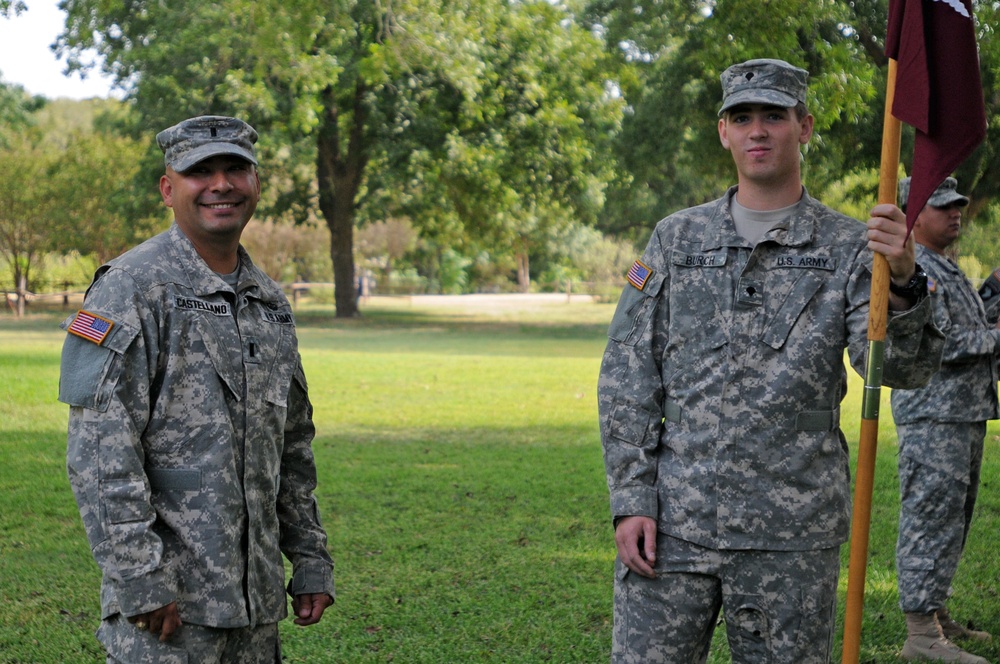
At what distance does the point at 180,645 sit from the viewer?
113 inches

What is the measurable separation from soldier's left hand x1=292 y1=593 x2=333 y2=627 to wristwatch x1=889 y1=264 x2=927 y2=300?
1.93 m

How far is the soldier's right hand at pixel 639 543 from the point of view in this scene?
324 centimetres

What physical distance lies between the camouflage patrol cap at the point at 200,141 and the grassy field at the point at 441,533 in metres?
3.00

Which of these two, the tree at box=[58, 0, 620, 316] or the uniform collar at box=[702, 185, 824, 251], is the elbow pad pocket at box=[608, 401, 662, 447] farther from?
the tree at box=[58, 0, 620, 316]

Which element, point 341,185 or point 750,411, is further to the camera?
point 341,185

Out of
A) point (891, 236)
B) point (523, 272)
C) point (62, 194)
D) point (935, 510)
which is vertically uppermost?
point (62, 194)

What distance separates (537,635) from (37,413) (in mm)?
9292

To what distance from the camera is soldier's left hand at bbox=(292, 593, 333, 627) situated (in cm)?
337

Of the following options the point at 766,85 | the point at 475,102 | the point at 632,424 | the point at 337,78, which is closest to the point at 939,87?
the point at 766,85

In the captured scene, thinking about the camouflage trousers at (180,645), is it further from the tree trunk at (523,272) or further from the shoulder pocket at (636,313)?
the tree trunk at (523,272)

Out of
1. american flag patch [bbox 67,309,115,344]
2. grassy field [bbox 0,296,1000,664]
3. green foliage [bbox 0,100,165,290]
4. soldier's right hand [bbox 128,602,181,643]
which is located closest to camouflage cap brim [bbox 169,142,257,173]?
american flag patch [bbox 67,309,115,344]

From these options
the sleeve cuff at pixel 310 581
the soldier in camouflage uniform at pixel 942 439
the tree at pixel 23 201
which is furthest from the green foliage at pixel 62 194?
the sleeve cuff at pixel 310 581

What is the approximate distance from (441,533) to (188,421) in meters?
4.91

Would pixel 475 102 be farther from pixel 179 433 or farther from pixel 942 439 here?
pixel 179 433
